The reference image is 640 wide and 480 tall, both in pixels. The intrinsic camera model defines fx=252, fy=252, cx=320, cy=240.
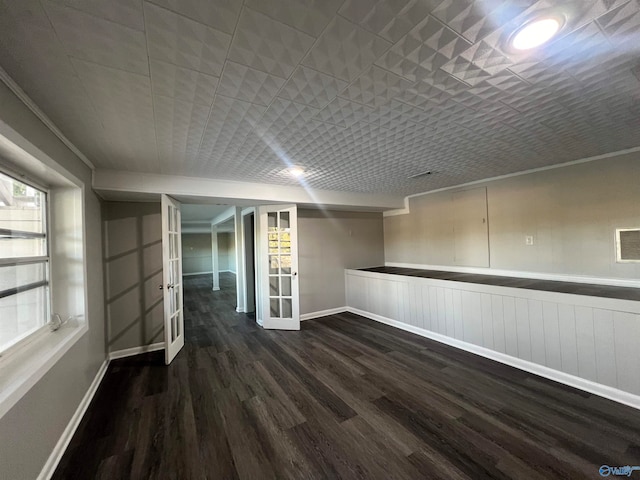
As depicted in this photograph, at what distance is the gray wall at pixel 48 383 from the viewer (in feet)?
4.09

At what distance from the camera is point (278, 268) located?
4223 millimetres

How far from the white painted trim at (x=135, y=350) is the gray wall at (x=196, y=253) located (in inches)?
343

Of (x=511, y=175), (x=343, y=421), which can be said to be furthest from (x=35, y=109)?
(x=511, y=175)

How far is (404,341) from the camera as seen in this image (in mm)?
3508

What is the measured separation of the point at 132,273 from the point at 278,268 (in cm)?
199

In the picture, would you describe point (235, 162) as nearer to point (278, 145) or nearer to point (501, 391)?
point (278, 145)

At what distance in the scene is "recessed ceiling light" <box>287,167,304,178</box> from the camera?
2911 millimetres

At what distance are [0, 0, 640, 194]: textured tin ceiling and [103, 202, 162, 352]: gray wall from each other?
1.08m

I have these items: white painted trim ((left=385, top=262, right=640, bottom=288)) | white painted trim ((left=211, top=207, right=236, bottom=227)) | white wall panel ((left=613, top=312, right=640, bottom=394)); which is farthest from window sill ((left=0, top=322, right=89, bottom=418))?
white painted trim ((left=385, top=262, right=640, bottom=288))

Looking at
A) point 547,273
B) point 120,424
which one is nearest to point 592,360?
point 547,273

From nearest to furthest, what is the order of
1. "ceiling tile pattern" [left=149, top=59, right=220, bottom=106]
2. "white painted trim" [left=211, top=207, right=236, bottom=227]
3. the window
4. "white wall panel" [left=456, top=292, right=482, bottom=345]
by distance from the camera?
1. "ceiling tile pattern" [left=149, top=59, right=220, bottom=106]
2. the window
3. "white wall panel" [left=456, top=292, right=482, bottom=345]
4. "white painted trim" [left=211, top=207, right=236, bottom=227]

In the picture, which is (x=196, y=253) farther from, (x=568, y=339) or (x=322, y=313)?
(x=568, y=339)

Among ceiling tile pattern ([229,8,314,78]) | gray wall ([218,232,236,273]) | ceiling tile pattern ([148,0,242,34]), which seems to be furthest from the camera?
gray wall ([218,232,236,273])

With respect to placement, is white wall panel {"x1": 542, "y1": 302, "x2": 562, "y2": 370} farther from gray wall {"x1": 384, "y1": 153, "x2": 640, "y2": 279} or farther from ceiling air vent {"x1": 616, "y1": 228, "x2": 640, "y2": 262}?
ceiling air vent {"x1": 616, "y1": 228, "x2": 640, "y2": 262}
